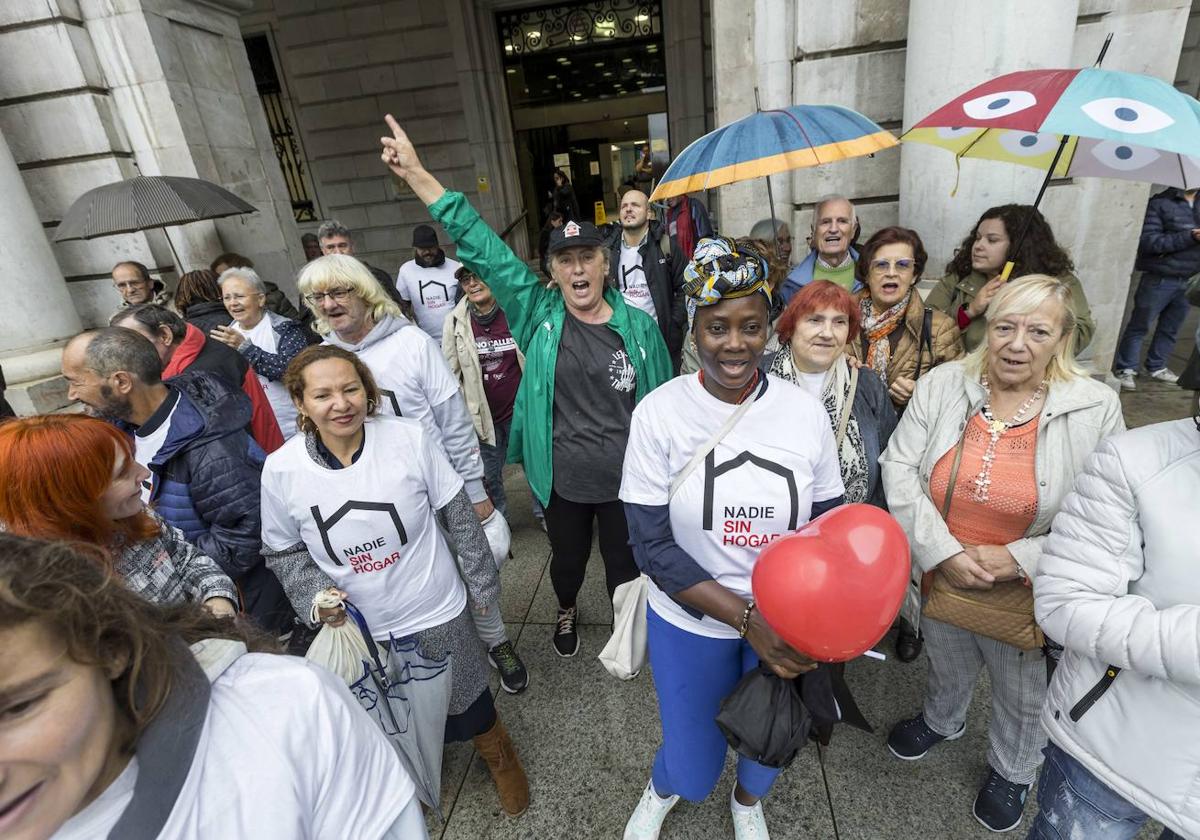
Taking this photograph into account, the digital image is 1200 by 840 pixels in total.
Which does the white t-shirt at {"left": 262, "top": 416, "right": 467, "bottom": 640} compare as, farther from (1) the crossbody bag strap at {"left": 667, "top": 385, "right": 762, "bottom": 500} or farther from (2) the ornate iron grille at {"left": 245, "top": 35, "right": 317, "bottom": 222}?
(2) the ornate iron grille at {"left": 245, "top": 35, "right": 317, "bottom": 222}

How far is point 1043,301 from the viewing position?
1.98 m

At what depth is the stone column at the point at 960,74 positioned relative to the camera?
3.54 m

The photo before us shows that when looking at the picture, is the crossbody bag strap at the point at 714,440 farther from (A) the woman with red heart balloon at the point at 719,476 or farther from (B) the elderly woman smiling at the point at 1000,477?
(B) the elderly woman smiling at the point at 1000,477

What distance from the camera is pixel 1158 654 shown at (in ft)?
4.32

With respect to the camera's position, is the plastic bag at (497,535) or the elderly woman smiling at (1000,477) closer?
the elderly woman smiling at (1000,477)

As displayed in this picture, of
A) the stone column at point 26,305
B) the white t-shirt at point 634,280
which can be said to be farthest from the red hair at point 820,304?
the stone column at point 26,305

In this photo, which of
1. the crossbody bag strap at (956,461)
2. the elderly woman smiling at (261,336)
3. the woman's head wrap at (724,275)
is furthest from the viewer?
the elderly woman smiling at (261,336)

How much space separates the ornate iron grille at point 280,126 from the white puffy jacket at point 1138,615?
12339 millimetres

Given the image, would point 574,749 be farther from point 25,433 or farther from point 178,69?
point 178,69

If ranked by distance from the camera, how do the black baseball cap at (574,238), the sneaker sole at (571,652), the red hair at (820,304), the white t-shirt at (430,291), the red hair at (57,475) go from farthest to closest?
the white t-shirt at (430,291), the sneaker sole at (571,652), the black baseball cap at (574,238), the red hair at (820,304), the red hair at (57,475)

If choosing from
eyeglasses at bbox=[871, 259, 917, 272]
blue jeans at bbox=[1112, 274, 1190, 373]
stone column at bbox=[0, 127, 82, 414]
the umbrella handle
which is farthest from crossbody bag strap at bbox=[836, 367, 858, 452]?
stone column at bbox=[0, 127, 82, 414]

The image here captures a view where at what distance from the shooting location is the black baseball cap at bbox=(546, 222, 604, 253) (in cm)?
272

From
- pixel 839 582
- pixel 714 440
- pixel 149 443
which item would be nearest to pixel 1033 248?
pixel 714 440

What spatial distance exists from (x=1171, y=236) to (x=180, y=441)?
815cm
